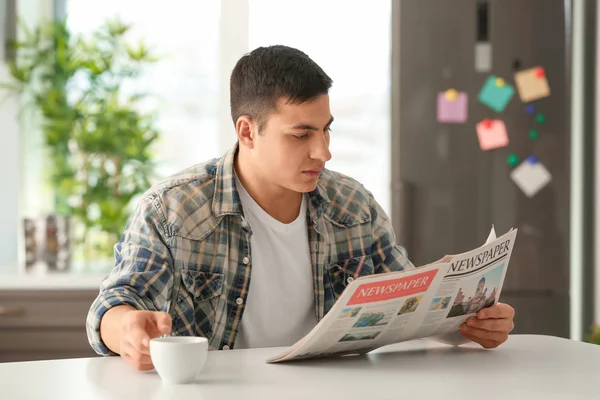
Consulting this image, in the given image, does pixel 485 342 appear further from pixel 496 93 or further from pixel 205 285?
pixel 496 93

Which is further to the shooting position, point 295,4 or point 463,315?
point 295,4

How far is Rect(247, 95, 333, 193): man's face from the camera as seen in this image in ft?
5.91

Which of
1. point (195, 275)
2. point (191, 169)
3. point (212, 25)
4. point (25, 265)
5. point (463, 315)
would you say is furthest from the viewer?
point (212, 25)

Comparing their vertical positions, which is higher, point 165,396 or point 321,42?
point 321,42

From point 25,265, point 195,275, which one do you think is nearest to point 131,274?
point 195,275

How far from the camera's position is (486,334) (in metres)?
1.56

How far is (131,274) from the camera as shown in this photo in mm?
1570

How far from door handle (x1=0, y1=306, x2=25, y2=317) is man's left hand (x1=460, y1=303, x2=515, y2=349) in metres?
1.95

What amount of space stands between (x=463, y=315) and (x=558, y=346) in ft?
0.63

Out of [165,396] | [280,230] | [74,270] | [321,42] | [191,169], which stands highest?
[321,42]

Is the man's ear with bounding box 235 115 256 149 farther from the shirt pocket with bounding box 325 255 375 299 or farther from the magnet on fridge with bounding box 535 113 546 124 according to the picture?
the magnet on fridge with bounding box 535 113 546 124

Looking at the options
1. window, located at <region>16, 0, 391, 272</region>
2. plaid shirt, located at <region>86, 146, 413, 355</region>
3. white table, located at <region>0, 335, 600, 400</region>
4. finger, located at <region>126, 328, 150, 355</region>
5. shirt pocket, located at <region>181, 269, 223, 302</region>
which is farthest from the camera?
window, located at <region>16, 0, 391, 272</region>

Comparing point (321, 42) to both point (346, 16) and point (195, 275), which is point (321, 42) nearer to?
point (346, 16)

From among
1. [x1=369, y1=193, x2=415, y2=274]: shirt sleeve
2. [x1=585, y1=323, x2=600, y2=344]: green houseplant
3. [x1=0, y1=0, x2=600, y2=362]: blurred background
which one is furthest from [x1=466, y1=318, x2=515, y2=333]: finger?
[x1=0, y1=0, x2=600, y2=362]: blurred background
